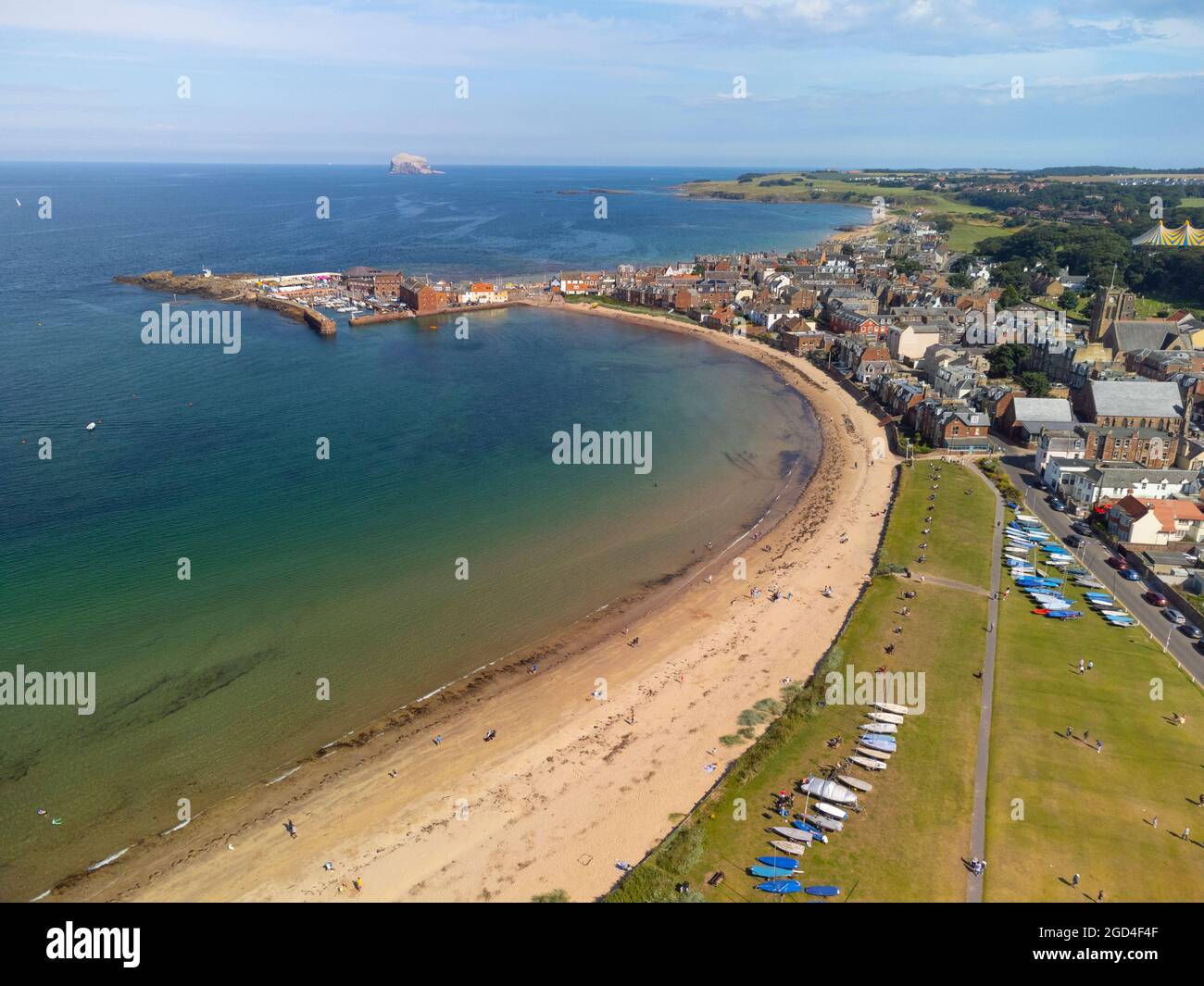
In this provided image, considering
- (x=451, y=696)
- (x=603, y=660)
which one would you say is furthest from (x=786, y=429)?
(x=451, y=696)

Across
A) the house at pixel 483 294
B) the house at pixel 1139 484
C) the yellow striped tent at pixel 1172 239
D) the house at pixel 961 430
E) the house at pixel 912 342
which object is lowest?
the house at pixel 1139 484

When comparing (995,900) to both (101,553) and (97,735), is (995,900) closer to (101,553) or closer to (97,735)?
(97,735)

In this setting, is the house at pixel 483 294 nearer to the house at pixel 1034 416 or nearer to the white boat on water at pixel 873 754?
the house at pixel 1034 416

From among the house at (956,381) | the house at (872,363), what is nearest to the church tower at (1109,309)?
the house at (872,363)

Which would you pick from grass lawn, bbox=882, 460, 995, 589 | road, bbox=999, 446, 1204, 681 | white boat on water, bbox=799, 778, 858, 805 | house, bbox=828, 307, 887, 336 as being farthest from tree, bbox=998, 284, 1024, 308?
white boat on water, bbox=799, 778, 858, 805

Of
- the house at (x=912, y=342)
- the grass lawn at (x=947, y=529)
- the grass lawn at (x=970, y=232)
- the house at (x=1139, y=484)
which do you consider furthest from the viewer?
the grass lawn at (x=970, y=232)

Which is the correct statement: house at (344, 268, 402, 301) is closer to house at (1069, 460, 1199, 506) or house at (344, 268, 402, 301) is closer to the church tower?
the church tower

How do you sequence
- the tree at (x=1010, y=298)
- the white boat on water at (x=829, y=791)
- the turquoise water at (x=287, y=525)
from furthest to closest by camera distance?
the tree at (x=1010, y=298) → the turquoise water at (x=287, y=525) → the white boat on water at (x=829, y=791)
